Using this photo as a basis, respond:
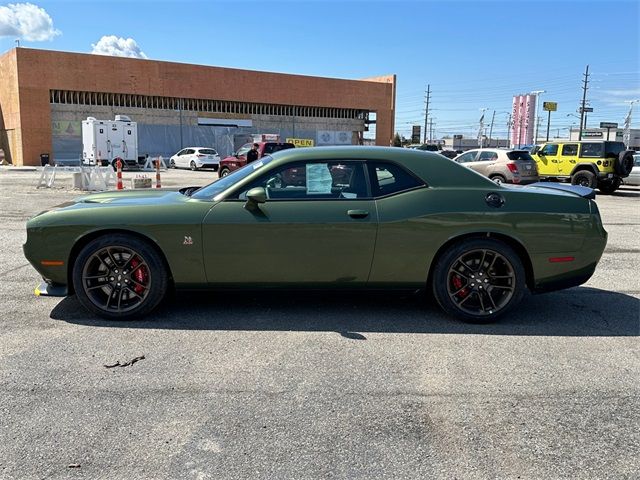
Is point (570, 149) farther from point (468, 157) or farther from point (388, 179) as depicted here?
point (388, 179)

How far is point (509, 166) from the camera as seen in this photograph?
18406 millimetres

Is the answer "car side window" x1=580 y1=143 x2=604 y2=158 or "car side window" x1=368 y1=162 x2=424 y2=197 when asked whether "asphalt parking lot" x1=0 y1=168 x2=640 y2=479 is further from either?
"car side window" x1=580 y1=143 x2=604 y2=158

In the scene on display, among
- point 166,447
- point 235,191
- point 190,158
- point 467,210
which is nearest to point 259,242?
point 235,191

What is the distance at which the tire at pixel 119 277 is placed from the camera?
15.1 ft

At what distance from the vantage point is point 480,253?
15.5 ft

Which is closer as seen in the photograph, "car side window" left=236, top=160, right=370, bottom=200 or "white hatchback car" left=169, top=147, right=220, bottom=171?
"car side window" left=236, top=160, right=370, bottom=200

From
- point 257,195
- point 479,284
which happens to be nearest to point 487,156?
point 479,284

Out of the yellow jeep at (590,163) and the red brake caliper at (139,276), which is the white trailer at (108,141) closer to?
the yellow jeep at (590,163)

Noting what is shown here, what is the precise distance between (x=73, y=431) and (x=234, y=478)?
1.01 meters

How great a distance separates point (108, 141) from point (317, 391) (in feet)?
97.6

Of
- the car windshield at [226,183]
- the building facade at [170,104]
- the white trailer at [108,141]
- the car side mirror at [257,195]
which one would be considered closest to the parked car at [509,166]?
the car windshield at [226,183]

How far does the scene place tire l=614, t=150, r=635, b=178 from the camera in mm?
18422

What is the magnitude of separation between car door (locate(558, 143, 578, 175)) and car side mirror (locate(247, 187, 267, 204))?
17.6 m

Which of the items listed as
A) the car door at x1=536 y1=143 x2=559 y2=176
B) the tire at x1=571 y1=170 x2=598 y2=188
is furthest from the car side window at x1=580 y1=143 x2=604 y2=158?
the car door at x1=536 y1=143 x2=559 y2=176
